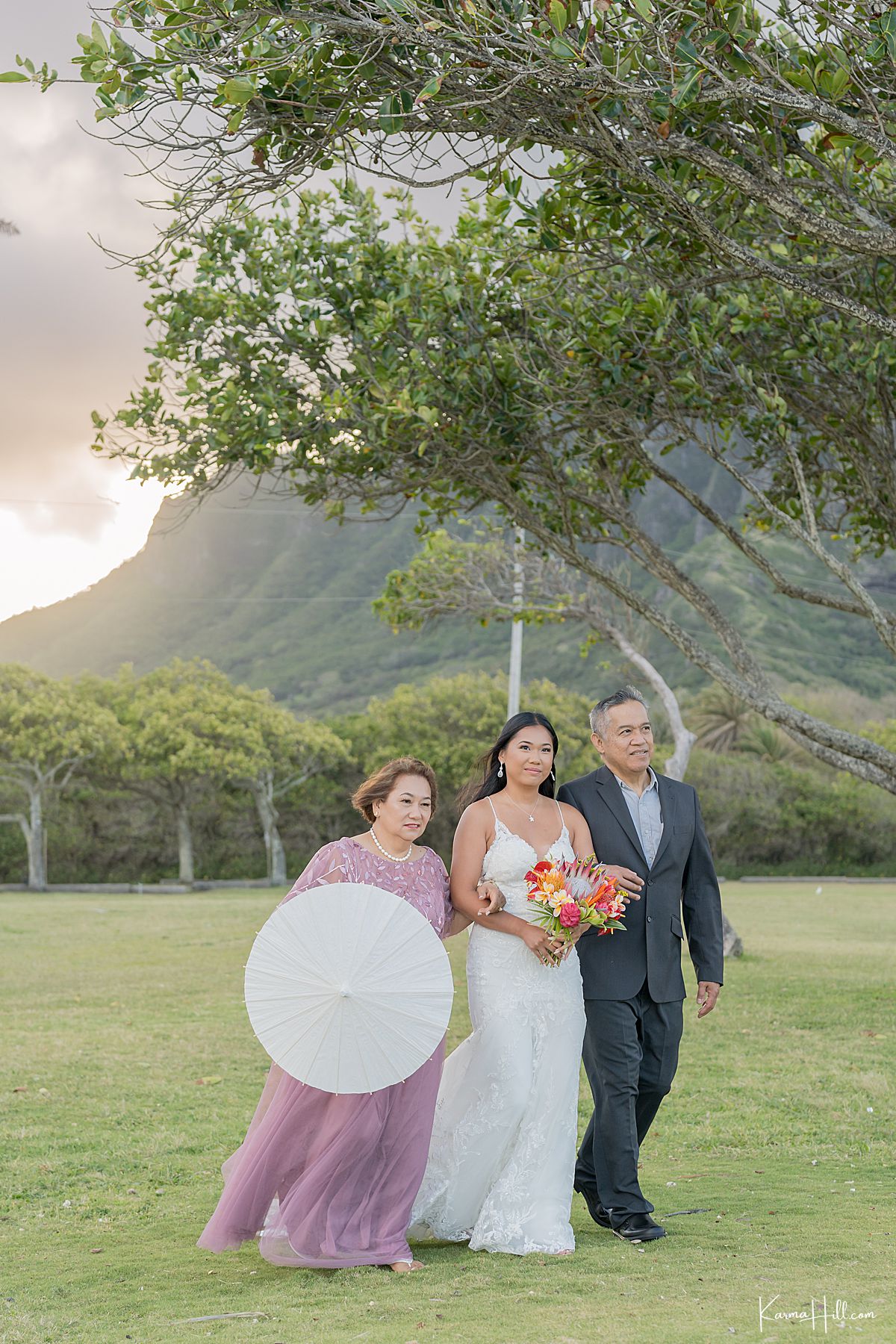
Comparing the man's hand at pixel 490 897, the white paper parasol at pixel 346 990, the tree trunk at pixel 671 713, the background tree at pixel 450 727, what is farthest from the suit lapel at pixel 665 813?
the background tree at pixel 450 727

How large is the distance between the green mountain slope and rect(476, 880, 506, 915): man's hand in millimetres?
54459

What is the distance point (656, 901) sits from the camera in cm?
543

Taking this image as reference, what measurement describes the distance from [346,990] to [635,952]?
1.25m

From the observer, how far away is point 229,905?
92.2ft

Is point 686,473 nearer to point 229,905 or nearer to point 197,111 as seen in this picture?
point 229,905

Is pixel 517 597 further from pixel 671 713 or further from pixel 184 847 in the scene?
pixel 184 847

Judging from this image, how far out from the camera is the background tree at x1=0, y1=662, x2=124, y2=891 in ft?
115

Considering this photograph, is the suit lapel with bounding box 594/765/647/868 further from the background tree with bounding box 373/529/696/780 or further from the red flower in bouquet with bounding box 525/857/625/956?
the background tree with bounding box 373/529/696/780

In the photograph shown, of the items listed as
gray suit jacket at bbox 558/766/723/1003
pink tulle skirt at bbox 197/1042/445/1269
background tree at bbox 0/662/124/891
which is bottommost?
pink tulle skirt at bbox 197/1042/445/1269

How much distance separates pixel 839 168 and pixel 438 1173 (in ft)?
23.2

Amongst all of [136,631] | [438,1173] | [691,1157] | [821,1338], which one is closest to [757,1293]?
[821,1338]

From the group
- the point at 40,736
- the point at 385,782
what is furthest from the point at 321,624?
the point at 385,782

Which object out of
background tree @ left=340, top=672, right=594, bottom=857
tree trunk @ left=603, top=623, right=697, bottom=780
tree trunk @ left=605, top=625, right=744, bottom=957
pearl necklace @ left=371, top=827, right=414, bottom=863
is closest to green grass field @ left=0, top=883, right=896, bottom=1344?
pearl necklace @ left=371, top=827, right=414, bottom=863

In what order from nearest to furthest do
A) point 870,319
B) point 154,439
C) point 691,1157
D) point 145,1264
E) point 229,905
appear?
point 145,1264 < point 870,319 < point 691,1157 < point 154,439 < point 229,905
